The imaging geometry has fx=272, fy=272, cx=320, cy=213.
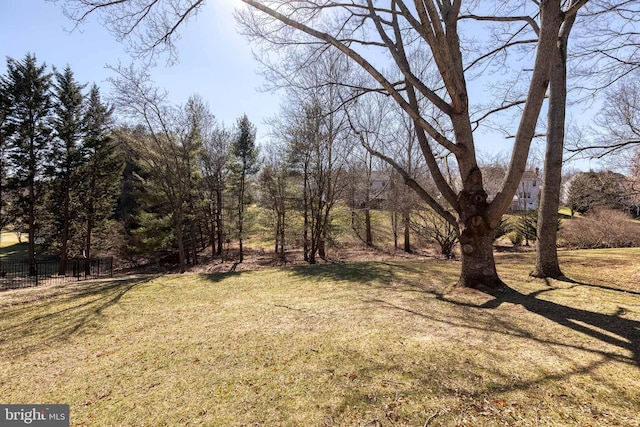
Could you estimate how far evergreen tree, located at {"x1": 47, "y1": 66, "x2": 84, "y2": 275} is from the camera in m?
15.3

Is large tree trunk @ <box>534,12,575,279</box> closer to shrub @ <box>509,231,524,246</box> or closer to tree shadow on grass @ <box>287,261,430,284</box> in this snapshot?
tree shadow on grass @ <box>287,261,430,284</box>

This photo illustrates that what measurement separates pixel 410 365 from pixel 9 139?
21936 mm

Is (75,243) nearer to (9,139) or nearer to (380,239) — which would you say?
(9,139)

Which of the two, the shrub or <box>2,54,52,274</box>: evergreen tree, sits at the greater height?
<box>2,54,52,274</box>: evergreen tree

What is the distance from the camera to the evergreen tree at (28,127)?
47.6 ft

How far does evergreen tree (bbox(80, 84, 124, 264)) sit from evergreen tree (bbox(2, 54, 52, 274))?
1881 millimetres

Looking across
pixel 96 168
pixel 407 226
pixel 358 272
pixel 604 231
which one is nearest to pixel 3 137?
pixel 96 168

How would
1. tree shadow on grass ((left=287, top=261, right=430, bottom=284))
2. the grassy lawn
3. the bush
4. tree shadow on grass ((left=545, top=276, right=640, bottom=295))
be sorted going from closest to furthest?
the grassy lawn, tree shadow on grass ((left=545, top=276, right=640, bottom=295)), tree shadow on grass ((left=287, top=261, right=430, bottom=284)), the bush

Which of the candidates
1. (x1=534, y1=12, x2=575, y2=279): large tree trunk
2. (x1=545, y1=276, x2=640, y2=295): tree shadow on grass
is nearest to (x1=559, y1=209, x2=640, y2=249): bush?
(x1=534, y1=12, x2=575, y2=279): large tree trunk

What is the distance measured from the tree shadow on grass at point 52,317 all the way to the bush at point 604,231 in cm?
1877

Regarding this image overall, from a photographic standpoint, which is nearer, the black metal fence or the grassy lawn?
the grassy lawn

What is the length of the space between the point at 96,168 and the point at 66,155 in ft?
4.74

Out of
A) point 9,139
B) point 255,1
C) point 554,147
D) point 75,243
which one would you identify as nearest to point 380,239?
point 554,147

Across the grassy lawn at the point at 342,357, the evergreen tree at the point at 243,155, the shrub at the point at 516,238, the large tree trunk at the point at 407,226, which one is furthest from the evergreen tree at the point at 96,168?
the shrub at the point at 516,238
